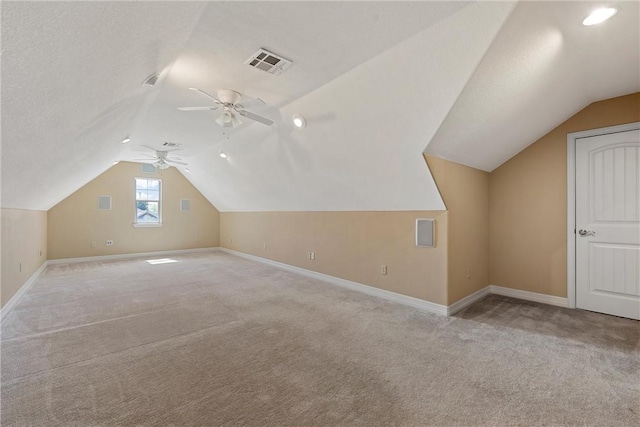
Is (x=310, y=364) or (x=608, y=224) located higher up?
(x=608, y=224)

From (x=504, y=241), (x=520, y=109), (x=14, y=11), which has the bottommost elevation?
(x=504, y=241)

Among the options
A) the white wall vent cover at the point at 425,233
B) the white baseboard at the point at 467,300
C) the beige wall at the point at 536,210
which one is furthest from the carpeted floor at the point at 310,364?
the white wall vent cover at the point at 425,233

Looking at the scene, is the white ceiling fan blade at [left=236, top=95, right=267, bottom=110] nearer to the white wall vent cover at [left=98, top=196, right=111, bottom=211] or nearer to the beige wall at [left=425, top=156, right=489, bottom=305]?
the beige wall at [left=425, top=156, right=489, bottom=305]

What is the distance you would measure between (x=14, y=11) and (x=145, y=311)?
10.8ft

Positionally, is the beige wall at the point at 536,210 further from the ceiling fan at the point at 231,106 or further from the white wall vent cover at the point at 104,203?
the white wall vent cover at the point at 104,203

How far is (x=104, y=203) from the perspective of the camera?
708 centimetres

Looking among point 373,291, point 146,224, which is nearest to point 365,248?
point 373,291

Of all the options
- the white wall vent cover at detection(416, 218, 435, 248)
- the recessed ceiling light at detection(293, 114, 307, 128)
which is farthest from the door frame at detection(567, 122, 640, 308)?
the recessed ceiling light at detection(293, 114, 307, 128)

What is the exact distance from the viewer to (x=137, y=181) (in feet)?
25.0

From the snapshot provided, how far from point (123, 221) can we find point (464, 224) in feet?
26.5

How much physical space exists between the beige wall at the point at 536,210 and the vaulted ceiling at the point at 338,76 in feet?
0.67

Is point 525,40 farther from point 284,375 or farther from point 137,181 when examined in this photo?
point 137,181

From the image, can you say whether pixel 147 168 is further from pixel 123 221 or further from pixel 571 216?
pixel 571 216

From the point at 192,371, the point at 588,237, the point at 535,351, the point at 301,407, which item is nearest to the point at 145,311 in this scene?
the point at 192,371
